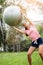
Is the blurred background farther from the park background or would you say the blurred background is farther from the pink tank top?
the pink tank top

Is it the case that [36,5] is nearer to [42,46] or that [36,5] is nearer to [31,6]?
[31,6]

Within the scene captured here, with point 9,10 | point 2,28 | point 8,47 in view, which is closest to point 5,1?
point 2,28

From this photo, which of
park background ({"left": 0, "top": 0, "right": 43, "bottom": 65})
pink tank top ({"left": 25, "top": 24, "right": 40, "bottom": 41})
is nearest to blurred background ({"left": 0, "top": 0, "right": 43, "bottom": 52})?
park background ({"left": 0, "top": 0, "right": 43, "bottom": 65})

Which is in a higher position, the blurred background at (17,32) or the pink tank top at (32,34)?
the pink tank top at (32,34)

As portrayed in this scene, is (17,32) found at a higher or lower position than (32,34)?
lower

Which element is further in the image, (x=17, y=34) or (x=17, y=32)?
(x=17, y=34)

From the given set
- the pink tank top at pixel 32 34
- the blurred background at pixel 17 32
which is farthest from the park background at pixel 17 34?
the pink tank top at pixel 32 34

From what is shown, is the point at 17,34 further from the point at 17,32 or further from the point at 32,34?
the point at 32,34

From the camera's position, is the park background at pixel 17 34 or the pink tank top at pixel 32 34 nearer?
the pink tank top at pixel 32 34

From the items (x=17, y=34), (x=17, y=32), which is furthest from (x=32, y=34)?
(x=17, y=34)

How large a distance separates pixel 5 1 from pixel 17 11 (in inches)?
650

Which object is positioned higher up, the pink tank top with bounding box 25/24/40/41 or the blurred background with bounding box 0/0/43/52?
the pink tank top with bounding box 25/24/40/41

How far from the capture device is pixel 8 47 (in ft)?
88.8

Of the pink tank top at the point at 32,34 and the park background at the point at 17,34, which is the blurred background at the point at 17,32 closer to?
the park background at the point at 17,34
